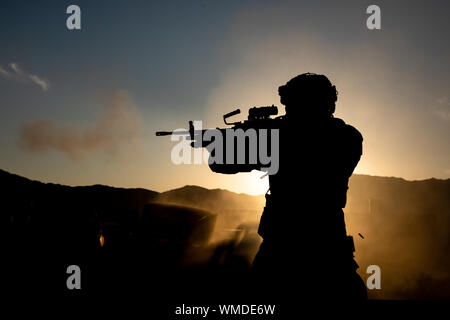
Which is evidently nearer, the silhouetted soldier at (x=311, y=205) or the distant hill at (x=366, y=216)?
the silhouetted soldier at (x=311, y=205)

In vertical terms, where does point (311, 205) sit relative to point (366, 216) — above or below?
above

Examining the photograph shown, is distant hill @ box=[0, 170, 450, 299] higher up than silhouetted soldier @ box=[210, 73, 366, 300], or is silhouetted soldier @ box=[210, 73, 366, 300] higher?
silhouetted soldier @ box=[210, 73, 366, 300]

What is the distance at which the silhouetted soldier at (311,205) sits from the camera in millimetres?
1837

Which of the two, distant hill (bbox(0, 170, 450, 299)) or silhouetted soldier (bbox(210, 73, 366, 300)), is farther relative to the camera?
distant hill (bbox(0, 170, 450, 299))

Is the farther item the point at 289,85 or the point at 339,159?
the point at 289,85

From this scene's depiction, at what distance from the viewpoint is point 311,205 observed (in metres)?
1.94

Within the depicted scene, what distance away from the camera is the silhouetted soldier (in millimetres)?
1837

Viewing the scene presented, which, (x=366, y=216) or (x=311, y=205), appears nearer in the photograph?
(x=311, y=205)

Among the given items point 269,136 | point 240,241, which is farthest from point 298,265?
point 240,241

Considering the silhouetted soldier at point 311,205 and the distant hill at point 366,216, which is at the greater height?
the silhouetted soldier at point 311,205
